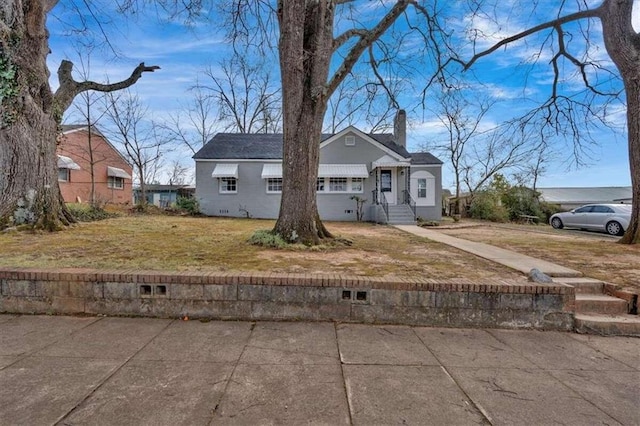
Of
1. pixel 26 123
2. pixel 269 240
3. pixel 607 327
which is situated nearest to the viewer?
pixel 607 327

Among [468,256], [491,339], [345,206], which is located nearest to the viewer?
[491,339]

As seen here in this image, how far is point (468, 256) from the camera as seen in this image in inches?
249

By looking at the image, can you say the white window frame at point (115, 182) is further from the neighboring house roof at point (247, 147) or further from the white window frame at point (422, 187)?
the white window frame at point (422, 187)

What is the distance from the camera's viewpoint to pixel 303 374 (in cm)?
256

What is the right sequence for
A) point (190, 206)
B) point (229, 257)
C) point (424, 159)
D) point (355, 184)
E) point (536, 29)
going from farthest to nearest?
point (424, 159) → point (355, 184) → point (190, 206) → point (536, 29) → point (229, 257)

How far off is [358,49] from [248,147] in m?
13.6

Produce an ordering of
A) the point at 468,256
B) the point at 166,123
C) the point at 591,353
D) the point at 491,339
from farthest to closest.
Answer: the point at 166,123 < the point at 468,256 < the point at 491,339 < the point at 591,353

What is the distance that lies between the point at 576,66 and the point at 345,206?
38.5 ft

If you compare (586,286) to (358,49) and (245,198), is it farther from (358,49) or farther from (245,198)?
(245,198)

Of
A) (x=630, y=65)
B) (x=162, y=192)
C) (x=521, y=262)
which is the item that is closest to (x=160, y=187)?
(x=162, y=192)

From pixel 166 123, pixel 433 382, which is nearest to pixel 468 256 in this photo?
pixel 433 382

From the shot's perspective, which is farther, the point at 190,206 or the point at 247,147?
the point at 247,147

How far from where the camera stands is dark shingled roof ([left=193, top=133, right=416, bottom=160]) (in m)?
19.0

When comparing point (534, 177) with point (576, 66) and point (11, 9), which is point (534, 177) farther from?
point (11, 9)
